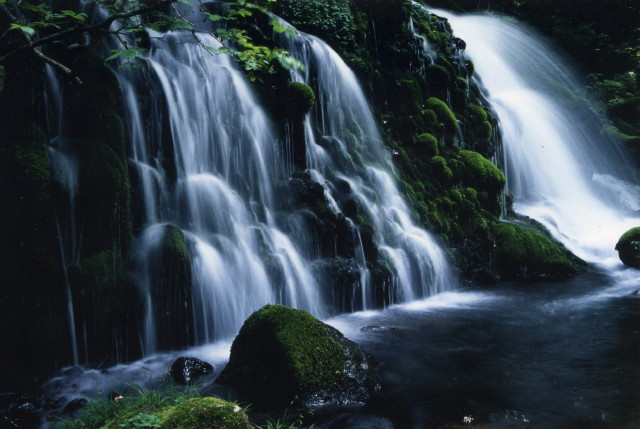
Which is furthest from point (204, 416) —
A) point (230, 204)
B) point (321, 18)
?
point (321, 18)

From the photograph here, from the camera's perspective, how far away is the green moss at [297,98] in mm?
9953

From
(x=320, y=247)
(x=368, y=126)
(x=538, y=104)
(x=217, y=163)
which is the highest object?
(x=538, y=104)

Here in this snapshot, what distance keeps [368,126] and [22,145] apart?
25.3ft

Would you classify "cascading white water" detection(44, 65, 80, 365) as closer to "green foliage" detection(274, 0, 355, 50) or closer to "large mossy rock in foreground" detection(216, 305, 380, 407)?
"large mossy rock in foreground" detection(216, 305, 380, 407)

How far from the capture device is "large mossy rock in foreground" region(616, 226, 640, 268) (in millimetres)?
12227

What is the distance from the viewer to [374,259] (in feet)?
31.2

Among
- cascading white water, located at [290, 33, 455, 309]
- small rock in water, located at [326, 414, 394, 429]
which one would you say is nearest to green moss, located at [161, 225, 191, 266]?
small rock in water, located at [326, 414, 394, 429]

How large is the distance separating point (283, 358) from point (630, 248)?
1083 cm

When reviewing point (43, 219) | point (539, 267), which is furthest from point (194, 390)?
point (539, 267)

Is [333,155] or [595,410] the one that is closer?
[595,410]

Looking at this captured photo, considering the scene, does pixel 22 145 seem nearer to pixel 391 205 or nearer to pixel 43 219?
pixel 43 219

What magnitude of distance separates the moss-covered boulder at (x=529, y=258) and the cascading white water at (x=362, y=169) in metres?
1.94

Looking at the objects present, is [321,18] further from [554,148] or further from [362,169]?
[554,148]

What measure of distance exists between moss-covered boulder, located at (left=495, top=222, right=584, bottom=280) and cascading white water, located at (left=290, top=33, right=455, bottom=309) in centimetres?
194
